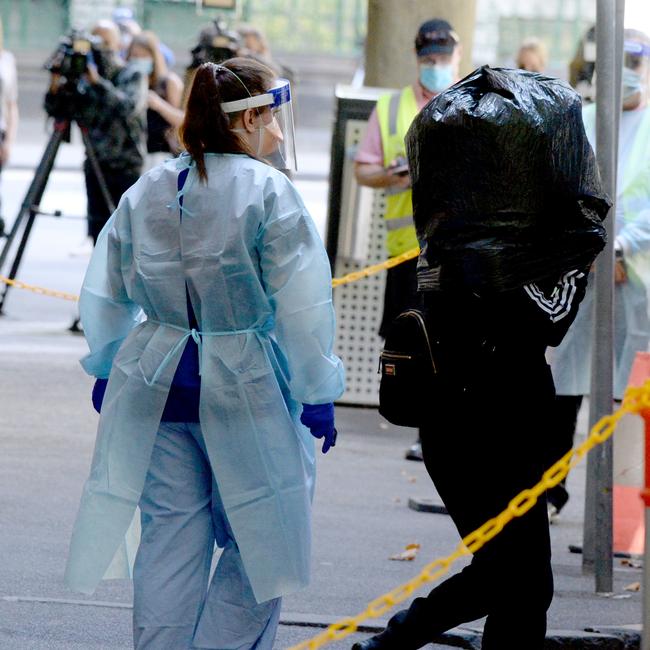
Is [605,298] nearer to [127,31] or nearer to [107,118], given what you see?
[107,118]

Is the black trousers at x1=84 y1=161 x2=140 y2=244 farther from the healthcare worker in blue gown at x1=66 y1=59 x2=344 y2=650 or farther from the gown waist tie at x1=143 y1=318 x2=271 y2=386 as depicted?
the gown waist tie at x1=143 y1=318 x2=271 y2=386

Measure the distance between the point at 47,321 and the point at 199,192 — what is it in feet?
26.3

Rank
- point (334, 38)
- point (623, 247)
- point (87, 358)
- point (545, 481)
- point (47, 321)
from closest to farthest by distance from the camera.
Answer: point (545, 481) → point (87, 358) → point (623, 247) → point (47, 321) → point (334, 38)

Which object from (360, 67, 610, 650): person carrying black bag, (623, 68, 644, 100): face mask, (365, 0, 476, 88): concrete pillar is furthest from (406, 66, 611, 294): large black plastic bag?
(365, 0, 476, 88): concrete pillar

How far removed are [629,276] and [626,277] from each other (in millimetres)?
13

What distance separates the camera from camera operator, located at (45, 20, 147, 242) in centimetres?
1138

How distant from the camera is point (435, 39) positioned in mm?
8023

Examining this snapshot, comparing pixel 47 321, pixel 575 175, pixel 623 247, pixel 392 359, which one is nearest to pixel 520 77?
pixel 575 175

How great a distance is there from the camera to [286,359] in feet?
14.2

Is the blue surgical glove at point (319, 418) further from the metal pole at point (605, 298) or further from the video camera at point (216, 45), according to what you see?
the video camera at point (216, 45)

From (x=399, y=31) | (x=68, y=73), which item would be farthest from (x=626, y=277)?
(x=68, y=73)

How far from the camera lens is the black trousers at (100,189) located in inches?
467

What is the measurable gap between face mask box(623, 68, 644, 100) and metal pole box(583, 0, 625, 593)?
40.8 inches

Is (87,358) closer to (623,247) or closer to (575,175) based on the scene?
(575,175)
